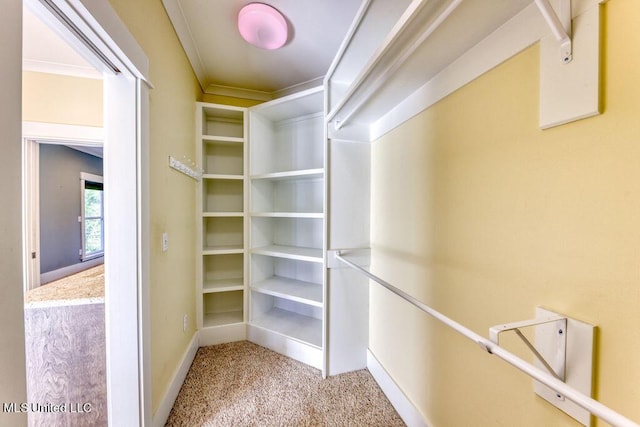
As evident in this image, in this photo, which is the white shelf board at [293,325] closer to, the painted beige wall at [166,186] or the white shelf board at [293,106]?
the painted beige wall at [166,186]

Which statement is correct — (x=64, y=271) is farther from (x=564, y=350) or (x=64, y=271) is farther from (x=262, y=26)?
(x=564, y=350)

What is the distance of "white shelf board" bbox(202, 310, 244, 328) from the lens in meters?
2.21

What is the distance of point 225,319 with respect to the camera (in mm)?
2297

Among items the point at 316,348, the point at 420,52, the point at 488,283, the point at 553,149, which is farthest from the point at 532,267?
the point at 316,348

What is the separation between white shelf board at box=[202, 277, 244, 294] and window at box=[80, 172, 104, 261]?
439cm

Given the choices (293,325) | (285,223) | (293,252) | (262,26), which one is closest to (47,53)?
(262,26)

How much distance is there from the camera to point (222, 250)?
2186 mm

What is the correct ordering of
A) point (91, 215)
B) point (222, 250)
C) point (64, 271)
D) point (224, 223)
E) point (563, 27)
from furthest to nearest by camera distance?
point (91, 215)
point (64, 271)
point (224, 223)
point (222, 250)
point (563, 27)

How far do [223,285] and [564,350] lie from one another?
2.26 meters

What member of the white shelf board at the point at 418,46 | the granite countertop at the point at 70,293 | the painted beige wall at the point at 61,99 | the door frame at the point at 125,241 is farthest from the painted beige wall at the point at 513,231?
the painted beige wall at the point at 61,99

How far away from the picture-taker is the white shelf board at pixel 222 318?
2.21m

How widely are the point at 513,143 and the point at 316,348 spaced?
5.91ft

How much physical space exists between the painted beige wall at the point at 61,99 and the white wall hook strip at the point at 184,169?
85 cm

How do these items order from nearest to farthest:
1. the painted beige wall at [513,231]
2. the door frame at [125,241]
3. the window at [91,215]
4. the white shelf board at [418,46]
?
1. the painted beige wall at [513,231]
2. the white shelf board at [418,46]
3. the door frame at [125,241]
4. the window at [91,215]
